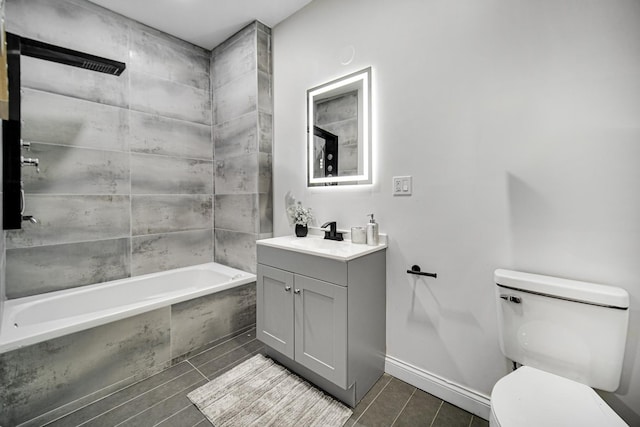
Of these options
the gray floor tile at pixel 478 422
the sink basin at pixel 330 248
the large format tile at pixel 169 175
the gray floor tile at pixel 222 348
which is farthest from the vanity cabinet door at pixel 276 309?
the large format tile at pixel 169 175

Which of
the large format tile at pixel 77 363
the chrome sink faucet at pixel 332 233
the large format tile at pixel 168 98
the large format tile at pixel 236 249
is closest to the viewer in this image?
→ the large format tile at pixel 77 363

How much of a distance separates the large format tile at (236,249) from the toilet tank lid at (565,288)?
1922 mm

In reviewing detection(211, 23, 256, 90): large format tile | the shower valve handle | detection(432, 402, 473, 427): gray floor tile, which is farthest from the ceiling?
detection(432, 402, 473, 427): gray floor tile

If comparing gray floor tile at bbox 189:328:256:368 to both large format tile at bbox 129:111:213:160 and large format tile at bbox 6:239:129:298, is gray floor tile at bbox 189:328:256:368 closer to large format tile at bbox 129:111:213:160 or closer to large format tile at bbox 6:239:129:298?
large format tile at bbox 6:239:129:298

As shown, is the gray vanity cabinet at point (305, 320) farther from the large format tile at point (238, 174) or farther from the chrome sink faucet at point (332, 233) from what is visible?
the large format tile at point (238, 174)

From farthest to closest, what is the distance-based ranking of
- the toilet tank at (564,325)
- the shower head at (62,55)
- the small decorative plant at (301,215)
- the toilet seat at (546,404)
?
the small decorative plant at (301,215) → the shower head at (62,55) → the toilet tank at (564,325) → the toilet seat at (546,404)

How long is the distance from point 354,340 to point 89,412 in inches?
59.5

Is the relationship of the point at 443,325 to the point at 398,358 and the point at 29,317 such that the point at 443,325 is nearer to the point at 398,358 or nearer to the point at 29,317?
the point at 398,358

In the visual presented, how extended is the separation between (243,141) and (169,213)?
1.00m

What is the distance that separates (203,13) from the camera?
2271 mm

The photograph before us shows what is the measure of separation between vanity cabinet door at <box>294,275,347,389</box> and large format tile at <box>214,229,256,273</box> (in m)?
0.96

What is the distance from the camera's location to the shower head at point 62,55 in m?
1.62

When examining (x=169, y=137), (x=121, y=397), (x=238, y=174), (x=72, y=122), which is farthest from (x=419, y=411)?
(x=72, y=122)

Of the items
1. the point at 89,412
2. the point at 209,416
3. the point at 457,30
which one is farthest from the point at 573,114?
the point at 89,412
